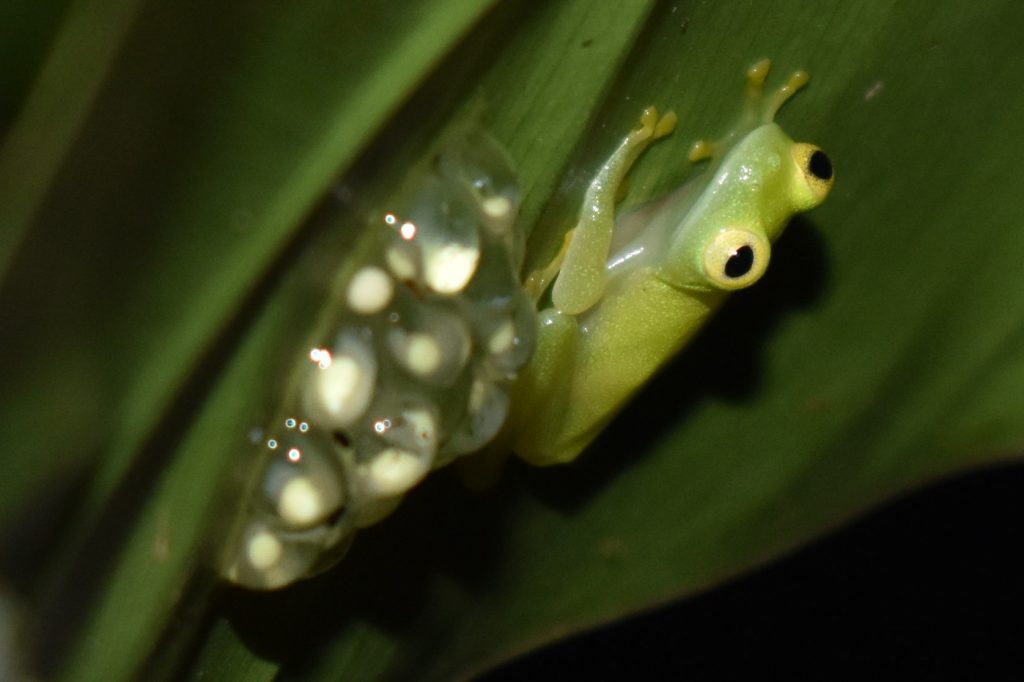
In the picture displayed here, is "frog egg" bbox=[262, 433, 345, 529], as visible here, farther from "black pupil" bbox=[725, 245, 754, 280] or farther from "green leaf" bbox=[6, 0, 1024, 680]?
"black pupil" bbox=[725, 245, 754, 280]

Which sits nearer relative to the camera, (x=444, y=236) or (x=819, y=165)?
(x=444, y=236)

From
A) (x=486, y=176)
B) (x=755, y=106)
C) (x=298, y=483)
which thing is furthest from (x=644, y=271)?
(x=298, y=483)

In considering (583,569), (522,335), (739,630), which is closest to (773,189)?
(522,335)

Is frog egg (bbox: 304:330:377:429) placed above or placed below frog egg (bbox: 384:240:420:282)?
below

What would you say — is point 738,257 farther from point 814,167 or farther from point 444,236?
point 444,236

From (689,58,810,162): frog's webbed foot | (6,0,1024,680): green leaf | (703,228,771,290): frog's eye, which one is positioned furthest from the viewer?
(703,228,771,290): frog's eye

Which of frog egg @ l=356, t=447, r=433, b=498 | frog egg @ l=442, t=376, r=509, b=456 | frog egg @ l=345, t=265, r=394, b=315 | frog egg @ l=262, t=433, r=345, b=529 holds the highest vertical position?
frog egg @ l=345, t=265, r=394, b=315

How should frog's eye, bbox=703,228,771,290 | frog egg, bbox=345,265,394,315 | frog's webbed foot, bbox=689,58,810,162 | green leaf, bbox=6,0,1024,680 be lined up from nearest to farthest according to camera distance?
green leaf, bbox=6,0,1024,680
frog egg, bbox=345,265,394,315
frog's webbed foot, bbox=689,58,810,162
frog's eye, bbox=703,228,771,290

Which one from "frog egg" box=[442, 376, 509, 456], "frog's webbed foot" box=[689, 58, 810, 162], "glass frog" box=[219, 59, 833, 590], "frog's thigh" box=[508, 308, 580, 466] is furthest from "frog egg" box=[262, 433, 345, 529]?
"frog's webbed foot" box=[689, 58, 810, 162]

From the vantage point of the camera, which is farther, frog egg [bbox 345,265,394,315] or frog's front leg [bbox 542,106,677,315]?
frog's front leg [bbox 542,106,677,315]
